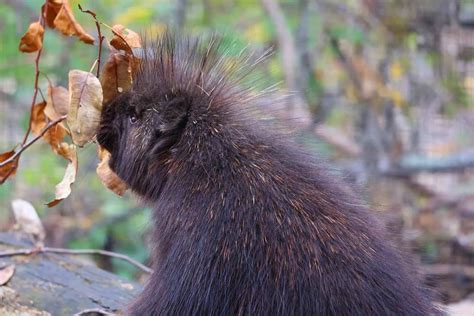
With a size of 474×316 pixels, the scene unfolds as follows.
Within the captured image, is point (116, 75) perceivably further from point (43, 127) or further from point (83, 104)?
point (43, 127)

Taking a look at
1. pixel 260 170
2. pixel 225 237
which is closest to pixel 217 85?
pixel 260 170

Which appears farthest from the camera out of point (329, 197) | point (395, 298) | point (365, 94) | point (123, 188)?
point (365, 94)

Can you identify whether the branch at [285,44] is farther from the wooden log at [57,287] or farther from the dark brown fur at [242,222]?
the dark brown fur at [242,222]

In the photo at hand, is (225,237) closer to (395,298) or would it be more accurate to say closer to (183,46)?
(395,298)

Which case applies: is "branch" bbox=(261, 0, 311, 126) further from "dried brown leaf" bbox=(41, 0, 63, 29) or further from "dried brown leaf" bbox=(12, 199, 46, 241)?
"dried brown leaf" bbox=(41, 0, 63, 29)

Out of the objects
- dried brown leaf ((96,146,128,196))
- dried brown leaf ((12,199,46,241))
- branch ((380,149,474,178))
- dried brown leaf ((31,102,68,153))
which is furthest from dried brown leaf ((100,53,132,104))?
branch ((380,149,474,178))
